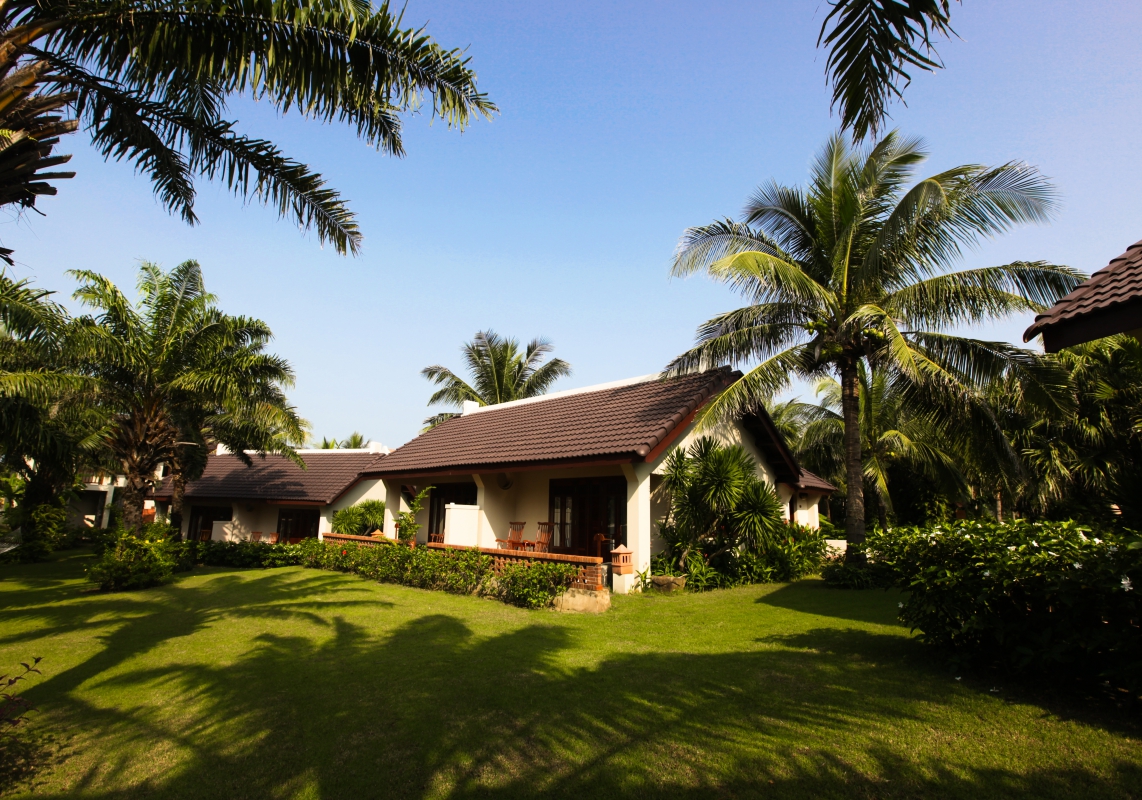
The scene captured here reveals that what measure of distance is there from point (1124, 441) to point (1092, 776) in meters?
15.3

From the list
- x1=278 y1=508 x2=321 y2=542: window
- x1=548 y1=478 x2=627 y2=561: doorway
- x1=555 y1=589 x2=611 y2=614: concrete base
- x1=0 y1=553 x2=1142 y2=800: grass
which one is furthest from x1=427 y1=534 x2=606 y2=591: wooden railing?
x1=278 y1=508 x2=321 y2=542: window

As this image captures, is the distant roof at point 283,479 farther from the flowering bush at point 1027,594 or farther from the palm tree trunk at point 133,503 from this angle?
the flowering bush at point 1027,594

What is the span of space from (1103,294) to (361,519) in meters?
21.5

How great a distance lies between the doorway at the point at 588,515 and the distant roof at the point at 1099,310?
32.4 ft

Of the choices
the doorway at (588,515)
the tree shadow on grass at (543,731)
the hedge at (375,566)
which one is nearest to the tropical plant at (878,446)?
the doorway at (588,515)

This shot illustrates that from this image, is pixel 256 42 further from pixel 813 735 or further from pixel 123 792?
pixel 813 735

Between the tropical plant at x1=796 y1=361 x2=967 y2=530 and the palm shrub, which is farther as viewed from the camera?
the tropical plant at x1=796 y1=361 x2=967 y2=530

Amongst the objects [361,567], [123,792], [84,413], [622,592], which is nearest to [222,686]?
[123,792]

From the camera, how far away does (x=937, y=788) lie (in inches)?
150

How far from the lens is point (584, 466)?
1481cm

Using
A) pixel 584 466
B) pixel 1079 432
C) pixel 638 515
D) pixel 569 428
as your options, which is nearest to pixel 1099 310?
pixel 638 515

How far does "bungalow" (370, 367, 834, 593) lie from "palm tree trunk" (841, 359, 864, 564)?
2.26 meters

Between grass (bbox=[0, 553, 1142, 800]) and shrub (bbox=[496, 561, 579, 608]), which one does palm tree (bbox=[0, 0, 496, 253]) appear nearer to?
grass (bbox=[0, 553, 1142, 800])

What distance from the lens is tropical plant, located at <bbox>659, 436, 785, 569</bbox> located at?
1250cm
